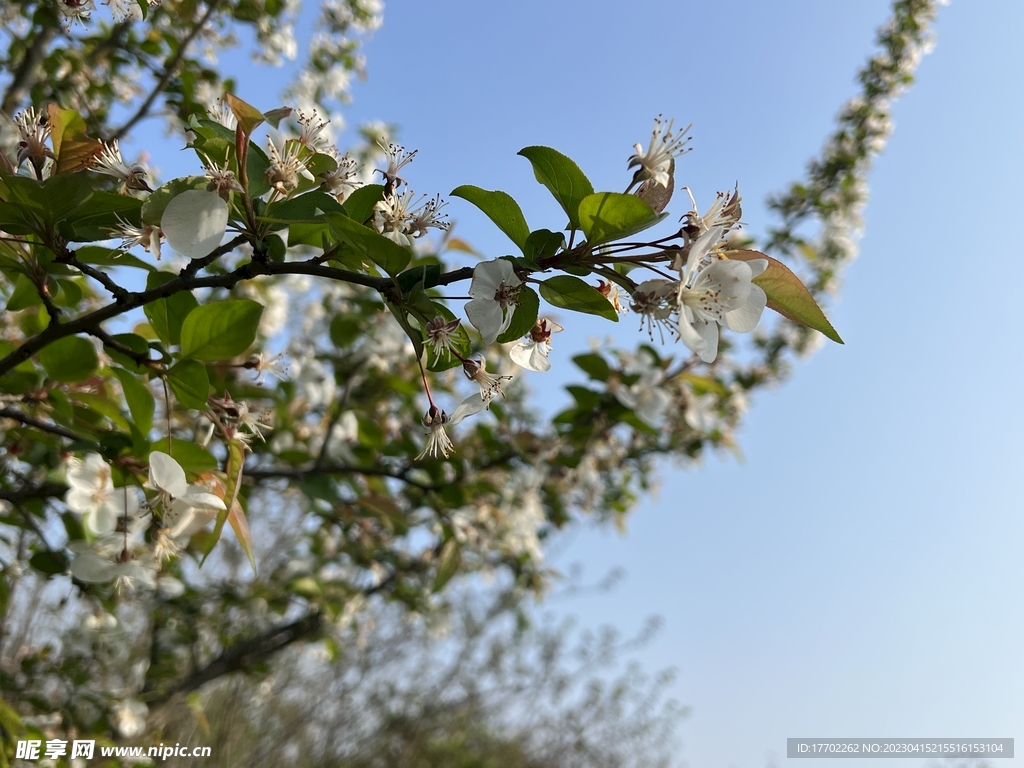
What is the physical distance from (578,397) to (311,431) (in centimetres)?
91

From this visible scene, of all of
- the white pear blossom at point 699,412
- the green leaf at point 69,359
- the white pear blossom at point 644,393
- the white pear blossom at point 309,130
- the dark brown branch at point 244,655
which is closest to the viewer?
the white pear blossom at point 309,130

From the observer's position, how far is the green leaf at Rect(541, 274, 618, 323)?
0.76 meters

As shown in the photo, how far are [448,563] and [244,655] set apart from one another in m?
0.94

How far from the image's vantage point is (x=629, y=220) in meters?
0.72

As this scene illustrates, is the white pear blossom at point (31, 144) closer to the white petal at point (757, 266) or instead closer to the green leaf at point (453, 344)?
the green leaf at point (453, 344)

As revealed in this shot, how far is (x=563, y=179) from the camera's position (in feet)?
2.52

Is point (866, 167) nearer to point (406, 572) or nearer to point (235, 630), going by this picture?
point (406, 572)

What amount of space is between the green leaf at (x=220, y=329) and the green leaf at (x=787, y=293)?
62 centimetres

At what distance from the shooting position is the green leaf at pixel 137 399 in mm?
1064

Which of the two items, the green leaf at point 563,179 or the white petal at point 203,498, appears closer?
the green leaf at point 563,179

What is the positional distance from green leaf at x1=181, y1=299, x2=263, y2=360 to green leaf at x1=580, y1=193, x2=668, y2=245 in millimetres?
481

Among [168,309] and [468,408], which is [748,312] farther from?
[168,309]

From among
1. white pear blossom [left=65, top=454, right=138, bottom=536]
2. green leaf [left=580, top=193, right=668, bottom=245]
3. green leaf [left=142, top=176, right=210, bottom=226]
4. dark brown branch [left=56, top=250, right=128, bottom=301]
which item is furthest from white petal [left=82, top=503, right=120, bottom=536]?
green leaf [left=580, top=193, right=668, bottom=245]

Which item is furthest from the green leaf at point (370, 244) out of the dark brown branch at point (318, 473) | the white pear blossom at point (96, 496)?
the dark brown branch at point (318, 473)
